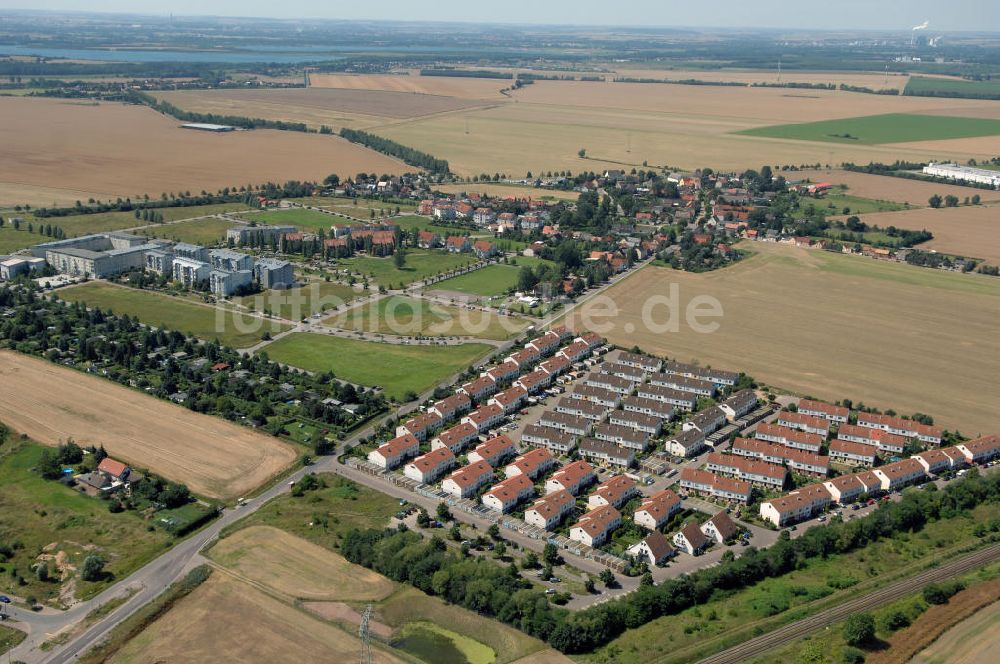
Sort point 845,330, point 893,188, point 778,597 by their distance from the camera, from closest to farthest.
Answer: point 778,597, point 845,330, point 893,188

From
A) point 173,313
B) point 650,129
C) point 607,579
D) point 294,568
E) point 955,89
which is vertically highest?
point 955,89

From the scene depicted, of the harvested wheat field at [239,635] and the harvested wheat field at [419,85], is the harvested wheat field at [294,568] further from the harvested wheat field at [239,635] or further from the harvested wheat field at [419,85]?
the harvested wheat field at [419,85]

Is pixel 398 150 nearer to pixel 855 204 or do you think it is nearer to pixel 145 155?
pixel 145 155

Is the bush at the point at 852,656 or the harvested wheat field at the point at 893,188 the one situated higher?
the harvested wheat field at the point at 893,188

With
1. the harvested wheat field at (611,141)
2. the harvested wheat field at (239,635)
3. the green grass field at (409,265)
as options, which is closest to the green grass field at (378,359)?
the green grass field at (409,265)

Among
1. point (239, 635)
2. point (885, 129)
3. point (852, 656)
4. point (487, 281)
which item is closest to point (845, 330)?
point (487, 281)
